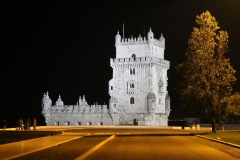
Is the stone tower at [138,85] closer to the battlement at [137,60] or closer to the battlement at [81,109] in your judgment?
the battlement at [137,60]

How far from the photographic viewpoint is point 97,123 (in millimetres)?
102812

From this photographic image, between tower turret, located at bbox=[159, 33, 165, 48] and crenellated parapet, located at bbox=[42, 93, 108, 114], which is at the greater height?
tower turret, located at bbox=[159, 33, 165, 48]

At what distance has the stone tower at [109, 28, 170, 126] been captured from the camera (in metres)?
102

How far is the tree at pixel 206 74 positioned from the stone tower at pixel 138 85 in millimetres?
41731

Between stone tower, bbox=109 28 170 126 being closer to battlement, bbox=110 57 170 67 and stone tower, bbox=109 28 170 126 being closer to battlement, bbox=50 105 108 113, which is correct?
battlement, bbox=110 57 170 67

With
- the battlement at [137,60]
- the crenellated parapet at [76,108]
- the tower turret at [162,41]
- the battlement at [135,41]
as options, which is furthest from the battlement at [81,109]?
the tower turret at [162,41]

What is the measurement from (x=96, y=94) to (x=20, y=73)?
784 inches

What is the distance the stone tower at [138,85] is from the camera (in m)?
102

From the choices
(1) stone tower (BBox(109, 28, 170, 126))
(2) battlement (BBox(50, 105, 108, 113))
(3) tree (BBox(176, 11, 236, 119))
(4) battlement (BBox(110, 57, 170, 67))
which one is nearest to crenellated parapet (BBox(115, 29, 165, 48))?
(1) stone tower (BBox(109, 28, 170, 126))

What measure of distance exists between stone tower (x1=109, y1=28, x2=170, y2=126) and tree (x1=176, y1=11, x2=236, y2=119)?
4173 cm

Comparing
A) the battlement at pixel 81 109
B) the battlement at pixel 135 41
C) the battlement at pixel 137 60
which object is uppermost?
the battlement at pixel 135 41

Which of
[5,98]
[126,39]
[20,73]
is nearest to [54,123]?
[126,39]

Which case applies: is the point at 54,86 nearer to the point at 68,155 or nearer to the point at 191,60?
the point at 191,60

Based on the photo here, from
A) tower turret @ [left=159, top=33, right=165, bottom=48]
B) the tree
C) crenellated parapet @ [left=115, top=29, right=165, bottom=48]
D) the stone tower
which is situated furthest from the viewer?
tower turret @ [left=159, top=33, right=165, bottom=48]
